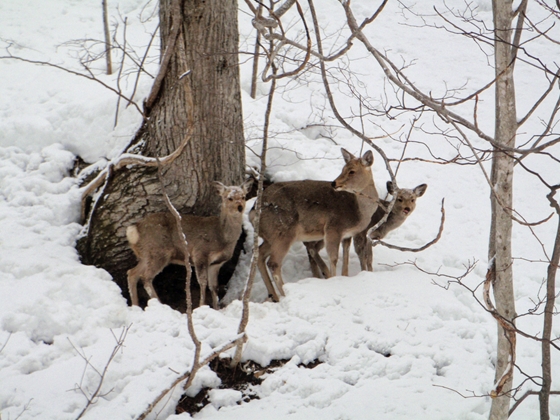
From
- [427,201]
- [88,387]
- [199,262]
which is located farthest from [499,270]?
[427,201]

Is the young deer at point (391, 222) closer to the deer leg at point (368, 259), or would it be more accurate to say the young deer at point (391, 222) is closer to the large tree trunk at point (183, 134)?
the deer leg at point (368, 259)

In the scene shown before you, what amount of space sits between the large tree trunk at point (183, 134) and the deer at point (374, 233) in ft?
6.26

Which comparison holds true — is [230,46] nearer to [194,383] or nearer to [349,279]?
[349,279]

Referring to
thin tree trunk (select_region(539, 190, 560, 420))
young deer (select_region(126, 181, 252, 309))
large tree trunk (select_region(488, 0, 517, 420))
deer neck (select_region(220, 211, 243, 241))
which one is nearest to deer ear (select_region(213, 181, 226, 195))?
young deer (select_region(126, 181, 252, 309))

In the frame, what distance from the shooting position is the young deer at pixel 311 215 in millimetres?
7902

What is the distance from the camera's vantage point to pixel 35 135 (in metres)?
8.59

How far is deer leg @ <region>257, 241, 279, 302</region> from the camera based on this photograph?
7.77 meters

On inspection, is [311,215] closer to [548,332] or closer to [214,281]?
[214,281]

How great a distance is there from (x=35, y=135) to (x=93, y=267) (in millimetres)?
2819

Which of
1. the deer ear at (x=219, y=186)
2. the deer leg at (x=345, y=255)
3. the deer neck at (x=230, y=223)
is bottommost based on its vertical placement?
the deer leg at (x=345, y=255)

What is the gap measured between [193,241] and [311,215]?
1631 millimetres

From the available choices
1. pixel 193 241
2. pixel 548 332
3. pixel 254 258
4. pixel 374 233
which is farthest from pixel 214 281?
pixel 548 332

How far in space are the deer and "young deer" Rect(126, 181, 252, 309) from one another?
4.21 feet

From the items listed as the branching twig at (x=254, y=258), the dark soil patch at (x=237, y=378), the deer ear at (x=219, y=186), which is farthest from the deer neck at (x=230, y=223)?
the dark soil patch at (x=237, y=378)
